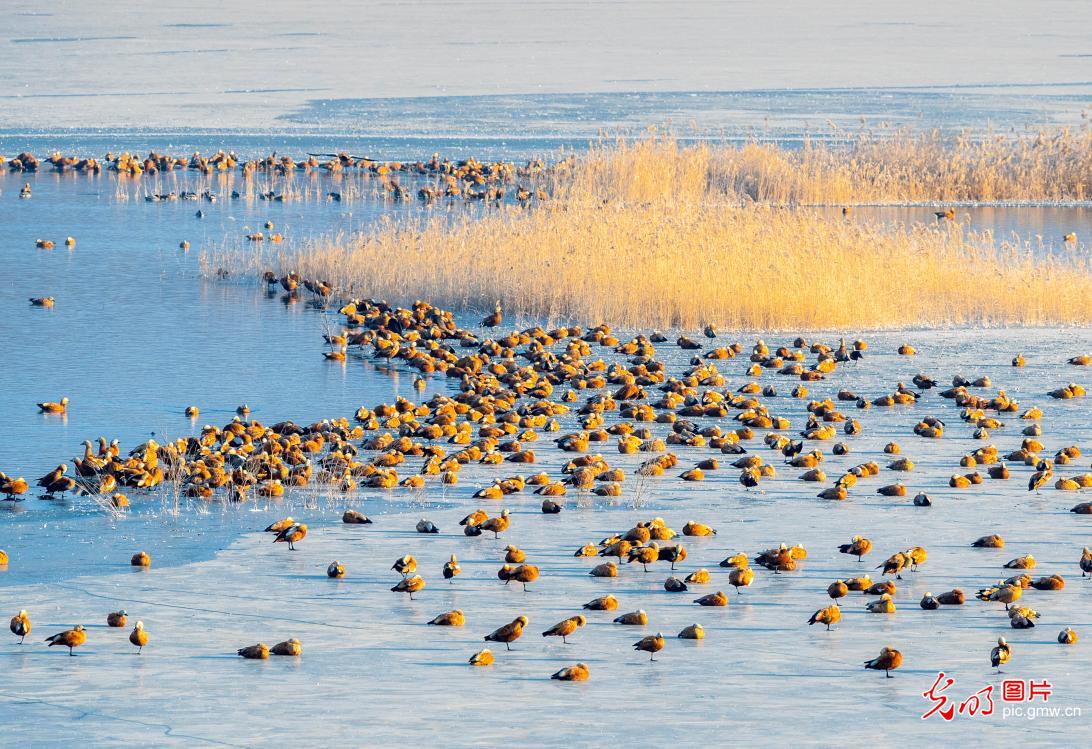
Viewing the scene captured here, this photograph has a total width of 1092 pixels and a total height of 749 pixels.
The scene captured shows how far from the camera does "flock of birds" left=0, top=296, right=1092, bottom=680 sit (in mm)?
8109

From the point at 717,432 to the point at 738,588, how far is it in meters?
3.81

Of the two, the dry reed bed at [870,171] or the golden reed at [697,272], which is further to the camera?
the dry reed bed at [870,171]

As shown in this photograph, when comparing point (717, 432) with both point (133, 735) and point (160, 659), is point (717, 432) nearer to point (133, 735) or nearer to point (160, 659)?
point (160, 659)

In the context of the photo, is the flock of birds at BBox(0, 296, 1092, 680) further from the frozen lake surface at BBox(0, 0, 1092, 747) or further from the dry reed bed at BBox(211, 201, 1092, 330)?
the dry reed bed at BBox(211, 201, 1092, 330)

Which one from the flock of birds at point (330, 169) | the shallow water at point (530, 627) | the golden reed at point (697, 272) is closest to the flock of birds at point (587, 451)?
the shallow water at point (530, 627)

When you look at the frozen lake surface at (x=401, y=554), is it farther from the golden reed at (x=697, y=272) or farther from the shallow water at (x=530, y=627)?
the golden reed at (x=697, y=272)

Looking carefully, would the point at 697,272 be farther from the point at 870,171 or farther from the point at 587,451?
the point at 870,171

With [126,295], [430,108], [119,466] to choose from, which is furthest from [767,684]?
[430,108]

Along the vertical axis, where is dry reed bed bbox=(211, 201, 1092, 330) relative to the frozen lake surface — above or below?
above

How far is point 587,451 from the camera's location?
11648 mm

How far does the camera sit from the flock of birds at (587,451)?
811 cm

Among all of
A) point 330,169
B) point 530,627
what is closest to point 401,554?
point 530,627

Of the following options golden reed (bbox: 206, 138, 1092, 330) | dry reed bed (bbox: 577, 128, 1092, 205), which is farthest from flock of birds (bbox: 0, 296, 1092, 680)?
dry reed bed (bbox: 577, 128, 1092, 205)

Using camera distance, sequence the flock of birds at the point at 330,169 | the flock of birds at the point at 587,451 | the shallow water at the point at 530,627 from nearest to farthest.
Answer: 1. the shallow water at the point at 530,627
2. the flock of birds at the point at 587,451
3. the flock of birds at the point at 330,169
